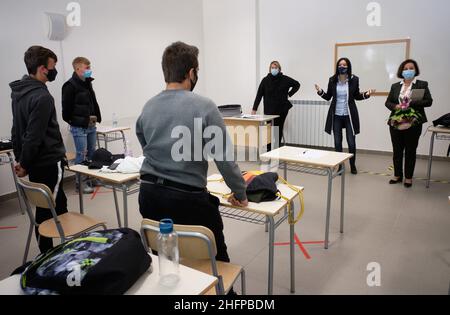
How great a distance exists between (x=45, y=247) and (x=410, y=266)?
276 cm

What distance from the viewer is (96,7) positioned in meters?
5.15

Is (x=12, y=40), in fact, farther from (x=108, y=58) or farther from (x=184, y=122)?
(x=184, y=122)

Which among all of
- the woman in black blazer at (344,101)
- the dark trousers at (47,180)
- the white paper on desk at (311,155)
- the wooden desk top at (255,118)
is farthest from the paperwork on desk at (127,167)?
the woman in black blazer at (344,101)

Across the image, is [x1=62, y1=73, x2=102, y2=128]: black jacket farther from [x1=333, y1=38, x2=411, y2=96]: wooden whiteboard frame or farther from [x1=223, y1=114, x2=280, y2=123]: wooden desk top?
[x1=333, y1=38, x2=411, y2=96]: wooden whiteboard frame

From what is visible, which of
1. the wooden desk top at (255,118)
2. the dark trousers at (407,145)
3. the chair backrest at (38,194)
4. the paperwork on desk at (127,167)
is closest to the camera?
the chair backrest at (38,194)

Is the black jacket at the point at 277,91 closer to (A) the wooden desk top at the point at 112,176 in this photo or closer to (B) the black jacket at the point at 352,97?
(B) the black jacket at the point at 352,97

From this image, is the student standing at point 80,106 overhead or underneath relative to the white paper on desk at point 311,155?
overhead

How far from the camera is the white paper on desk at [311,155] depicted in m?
3.12

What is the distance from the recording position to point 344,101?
16.5 ft

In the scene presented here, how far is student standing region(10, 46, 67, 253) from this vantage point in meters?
2.32

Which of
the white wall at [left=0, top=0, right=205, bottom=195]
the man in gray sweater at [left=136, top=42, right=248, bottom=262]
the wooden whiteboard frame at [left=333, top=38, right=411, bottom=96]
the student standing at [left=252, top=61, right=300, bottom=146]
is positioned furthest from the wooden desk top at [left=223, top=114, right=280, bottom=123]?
the man in gray sweater at [left=136, top=42, right=248, bottom=262]

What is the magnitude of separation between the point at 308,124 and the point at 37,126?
526 centimetres

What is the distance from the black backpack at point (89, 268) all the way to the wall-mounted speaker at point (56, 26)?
4.07 metres

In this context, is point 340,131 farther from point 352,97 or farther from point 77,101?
point 77,101
